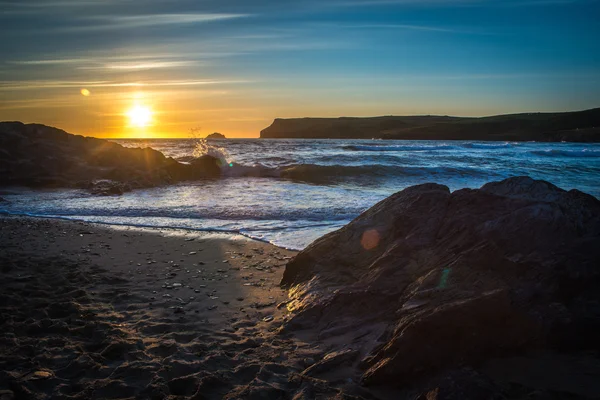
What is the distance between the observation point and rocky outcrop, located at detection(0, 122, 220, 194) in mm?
17672

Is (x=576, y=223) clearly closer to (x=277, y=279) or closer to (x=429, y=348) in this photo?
(x=429, y=348)

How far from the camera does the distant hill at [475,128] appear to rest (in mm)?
79312

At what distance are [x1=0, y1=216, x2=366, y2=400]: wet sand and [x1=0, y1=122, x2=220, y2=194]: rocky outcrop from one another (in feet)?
34.7

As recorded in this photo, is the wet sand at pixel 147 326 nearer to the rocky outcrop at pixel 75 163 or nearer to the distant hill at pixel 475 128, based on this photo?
the rocky outcrop at pixel 75 163

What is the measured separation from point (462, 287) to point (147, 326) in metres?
3.10

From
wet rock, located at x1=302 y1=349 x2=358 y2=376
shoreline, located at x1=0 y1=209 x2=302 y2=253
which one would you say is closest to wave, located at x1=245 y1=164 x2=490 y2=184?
shoreline, located at x1=0 y1=209 x2=302 y2=253

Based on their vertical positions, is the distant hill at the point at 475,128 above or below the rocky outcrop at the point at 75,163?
above

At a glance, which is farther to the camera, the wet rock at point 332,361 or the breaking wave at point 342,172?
the breaking wave at point 342,172

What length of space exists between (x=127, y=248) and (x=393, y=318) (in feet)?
18.4

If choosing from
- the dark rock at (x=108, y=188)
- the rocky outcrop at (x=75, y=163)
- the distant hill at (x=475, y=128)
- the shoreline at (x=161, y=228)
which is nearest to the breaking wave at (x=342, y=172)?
the rocky outcrop at (x=75, y=163)

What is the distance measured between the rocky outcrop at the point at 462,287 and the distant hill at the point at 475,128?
76597 millimetres

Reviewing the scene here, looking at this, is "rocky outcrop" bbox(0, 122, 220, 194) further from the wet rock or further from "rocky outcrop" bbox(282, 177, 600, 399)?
the wet rock

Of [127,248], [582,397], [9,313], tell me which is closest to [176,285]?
[9,313]

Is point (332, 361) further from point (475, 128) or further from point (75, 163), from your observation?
point (475, 128)
